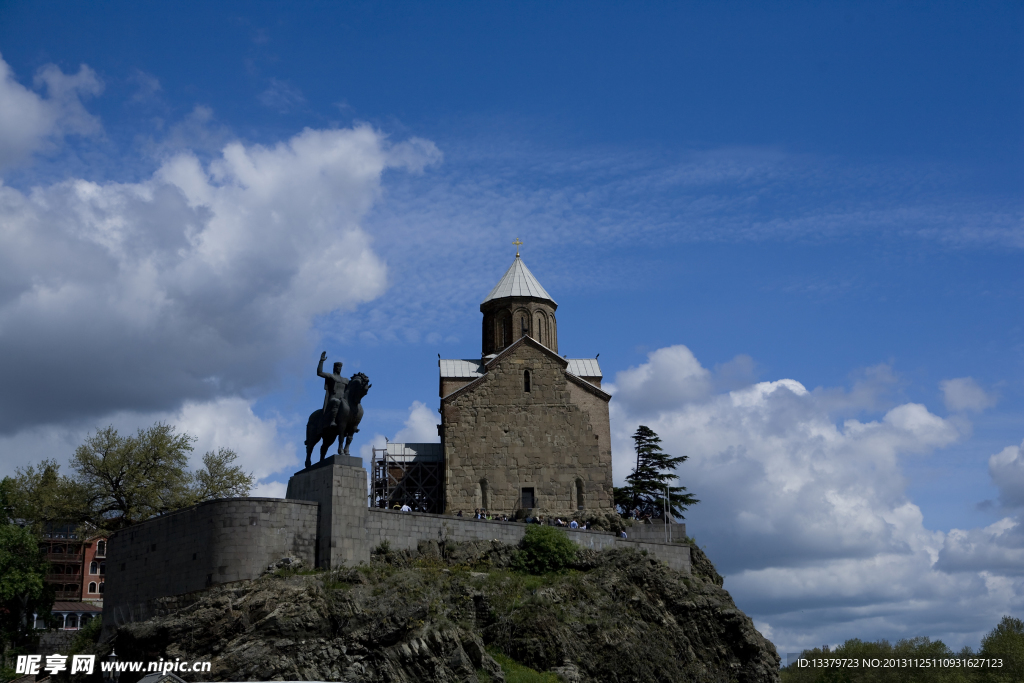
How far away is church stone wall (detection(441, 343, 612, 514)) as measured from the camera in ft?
121

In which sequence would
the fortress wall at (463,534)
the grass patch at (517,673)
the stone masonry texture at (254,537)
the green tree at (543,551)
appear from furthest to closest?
1. the green tree at (543,551)
2. the fortress wall at (463,534)
3. the grass patch at (517,673)
4. the stone masonry texture at (254,537)

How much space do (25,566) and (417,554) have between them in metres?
21.8

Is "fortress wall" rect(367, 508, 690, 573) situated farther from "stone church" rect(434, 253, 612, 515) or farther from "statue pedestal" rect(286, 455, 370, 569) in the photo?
"stone church" rect(434, 253, 612, 515)

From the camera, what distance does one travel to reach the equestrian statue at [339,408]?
2500 cm

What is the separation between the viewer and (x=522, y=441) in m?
37.7

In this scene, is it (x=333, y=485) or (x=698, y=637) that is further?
(x=698, y=637)

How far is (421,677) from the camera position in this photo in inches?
869

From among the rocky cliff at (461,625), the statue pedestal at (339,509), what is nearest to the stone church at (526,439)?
the rocky cliff at (461,625)

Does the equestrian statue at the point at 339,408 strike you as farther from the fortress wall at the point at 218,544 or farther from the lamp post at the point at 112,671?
the lamp post at the point at 112,671

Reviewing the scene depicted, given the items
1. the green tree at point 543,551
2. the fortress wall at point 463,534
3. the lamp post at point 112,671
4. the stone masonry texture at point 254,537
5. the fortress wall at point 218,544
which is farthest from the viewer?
the green tree at point 543,551

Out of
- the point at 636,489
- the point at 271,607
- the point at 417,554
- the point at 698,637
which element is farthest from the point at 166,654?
the point at 636,489

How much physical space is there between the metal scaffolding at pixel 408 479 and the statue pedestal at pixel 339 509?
1441cm

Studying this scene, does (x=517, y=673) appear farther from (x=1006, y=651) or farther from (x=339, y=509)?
(x=1006, y=651)

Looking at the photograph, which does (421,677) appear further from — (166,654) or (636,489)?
(636,489)
